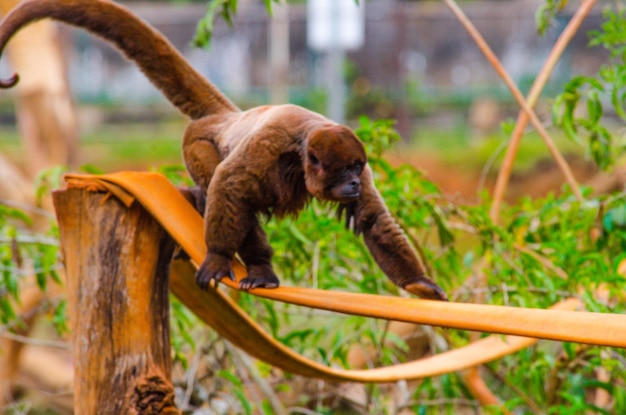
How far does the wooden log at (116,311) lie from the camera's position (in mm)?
1960

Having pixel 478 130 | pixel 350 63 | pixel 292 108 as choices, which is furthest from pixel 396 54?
pixel 292 108

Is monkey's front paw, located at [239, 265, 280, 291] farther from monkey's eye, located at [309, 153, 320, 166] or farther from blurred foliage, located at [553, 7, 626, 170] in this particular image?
blurred foliage, located at [553, 7, 626, 170]

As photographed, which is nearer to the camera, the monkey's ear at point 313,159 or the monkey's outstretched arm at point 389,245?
the monkey's ear at point 313,159

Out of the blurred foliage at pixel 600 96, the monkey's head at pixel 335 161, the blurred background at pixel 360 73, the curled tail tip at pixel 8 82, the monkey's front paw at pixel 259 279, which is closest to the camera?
the monkey's head at pixel 335 161

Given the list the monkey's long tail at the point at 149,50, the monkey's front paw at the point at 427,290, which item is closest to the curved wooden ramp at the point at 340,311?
the monkey's front paw at the point at 427,290

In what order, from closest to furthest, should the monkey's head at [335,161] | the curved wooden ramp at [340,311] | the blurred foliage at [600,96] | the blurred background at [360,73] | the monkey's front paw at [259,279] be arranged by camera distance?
the curved wooden ramp at [340,311] < the monkey's head at [335,161] < the monkey's front paw at [259,279] < the blurred foliage at [600,96] < the blurred background at [360,73]

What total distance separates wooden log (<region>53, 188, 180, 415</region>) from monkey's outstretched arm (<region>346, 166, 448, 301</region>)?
529 millimetres

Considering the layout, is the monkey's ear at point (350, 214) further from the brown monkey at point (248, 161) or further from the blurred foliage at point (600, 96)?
the blurred foliage at point (600, 96)

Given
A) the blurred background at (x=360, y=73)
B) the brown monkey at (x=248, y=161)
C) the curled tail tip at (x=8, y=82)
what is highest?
the curled tail tip at (x=8, y=82)

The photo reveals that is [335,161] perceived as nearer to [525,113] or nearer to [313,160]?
[313,160]

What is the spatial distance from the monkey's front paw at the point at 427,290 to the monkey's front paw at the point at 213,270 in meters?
0.45

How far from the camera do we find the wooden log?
1960 millimetres

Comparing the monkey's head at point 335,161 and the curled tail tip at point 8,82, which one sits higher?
the curled tail tip at point 8,82

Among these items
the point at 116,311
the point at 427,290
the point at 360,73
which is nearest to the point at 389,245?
the point at 427,290
